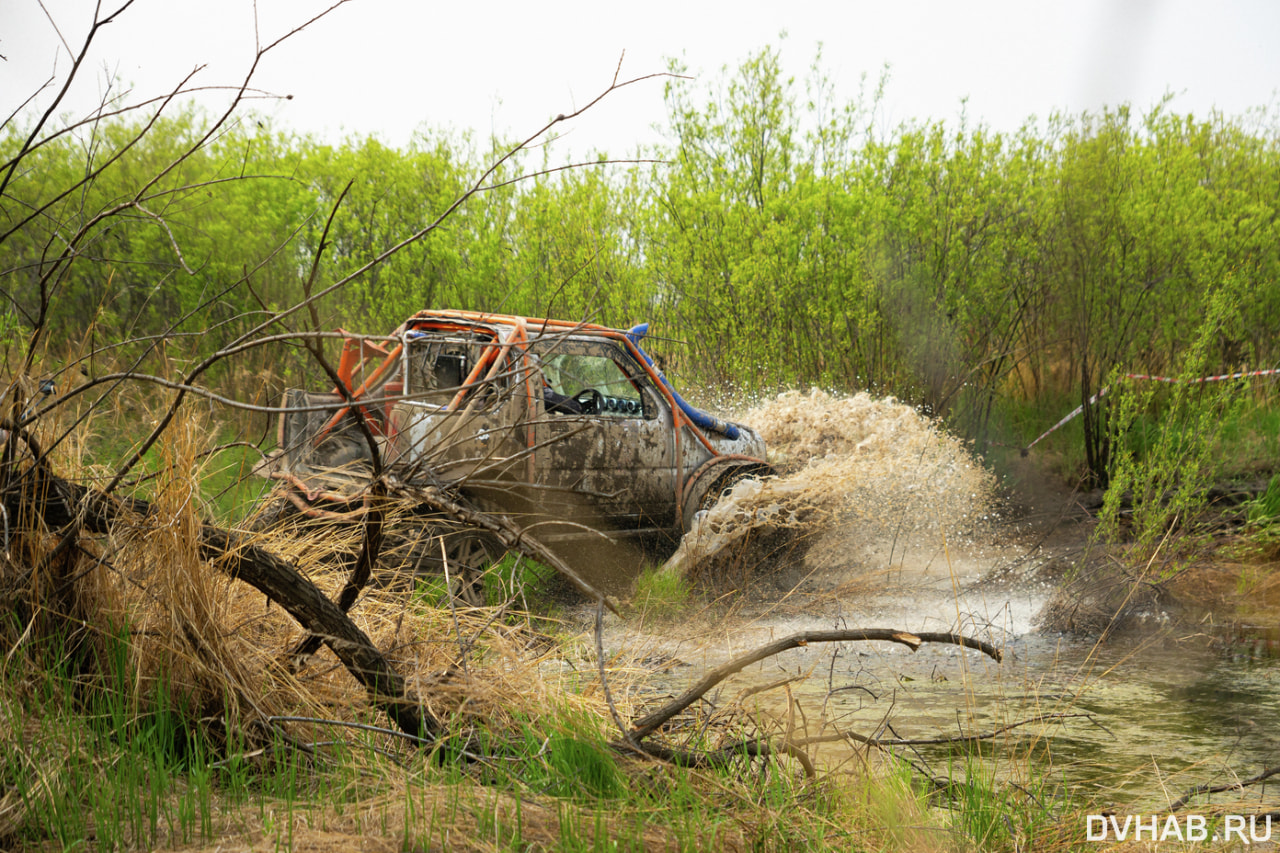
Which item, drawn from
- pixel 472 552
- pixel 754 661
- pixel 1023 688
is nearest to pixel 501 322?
pixel 472 552

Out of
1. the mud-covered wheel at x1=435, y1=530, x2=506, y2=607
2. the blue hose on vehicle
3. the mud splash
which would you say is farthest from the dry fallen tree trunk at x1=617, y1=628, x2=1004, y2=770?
the blue hose on vehicle

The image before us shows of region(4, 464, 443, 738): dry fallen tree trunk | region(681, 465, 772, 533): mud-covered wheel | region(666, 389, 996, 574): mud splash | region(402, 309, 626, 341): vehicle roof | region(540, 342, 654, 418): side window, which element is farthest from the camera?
region(681, 465, 772, 533): mud-covered wheel

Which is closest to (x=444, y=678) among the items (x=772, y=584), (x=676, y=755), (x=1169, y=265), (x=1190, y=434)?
A: (x=676, y=755)

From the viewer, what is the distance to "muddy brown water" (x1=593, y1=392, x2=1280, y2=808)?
164 inches

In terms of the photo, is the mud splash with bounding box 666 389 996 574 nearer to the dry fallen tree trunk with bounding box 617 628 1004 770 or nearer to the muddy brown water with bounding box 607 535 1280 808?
the muddy brown water with bounding box 607 535 1280 808

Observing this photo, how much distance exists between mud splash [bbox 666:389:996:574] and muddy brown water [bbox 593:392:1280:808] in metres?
0.02

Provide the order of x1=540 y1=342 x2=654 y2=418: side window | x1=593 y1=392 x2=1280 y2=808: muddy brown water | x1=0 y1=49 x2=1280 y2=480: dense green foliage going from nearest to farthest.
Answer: x1=593 y1=392 x2=1280 y2=808: muddy brown water
x1=540 y1=342 x2=654 y2=418: side window
x1=0 y1=49 x2=1280 y2=480: dense green foliage

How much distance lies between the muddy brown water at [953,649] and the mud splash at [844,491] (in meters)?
0.02

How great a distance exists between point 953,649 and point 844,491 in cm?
186

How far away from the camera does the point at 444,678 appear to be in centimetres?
343

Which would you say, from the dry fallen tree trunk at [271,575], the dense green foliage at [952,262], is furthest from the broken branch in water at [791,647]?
the dense green foliage at [952,262]

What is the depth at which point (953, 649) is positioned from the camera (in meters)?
6.30

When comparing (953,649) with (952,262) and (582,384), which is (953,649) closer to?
(582,384)

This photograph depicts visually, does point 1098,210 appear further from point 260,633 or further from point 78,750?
point 78,750
